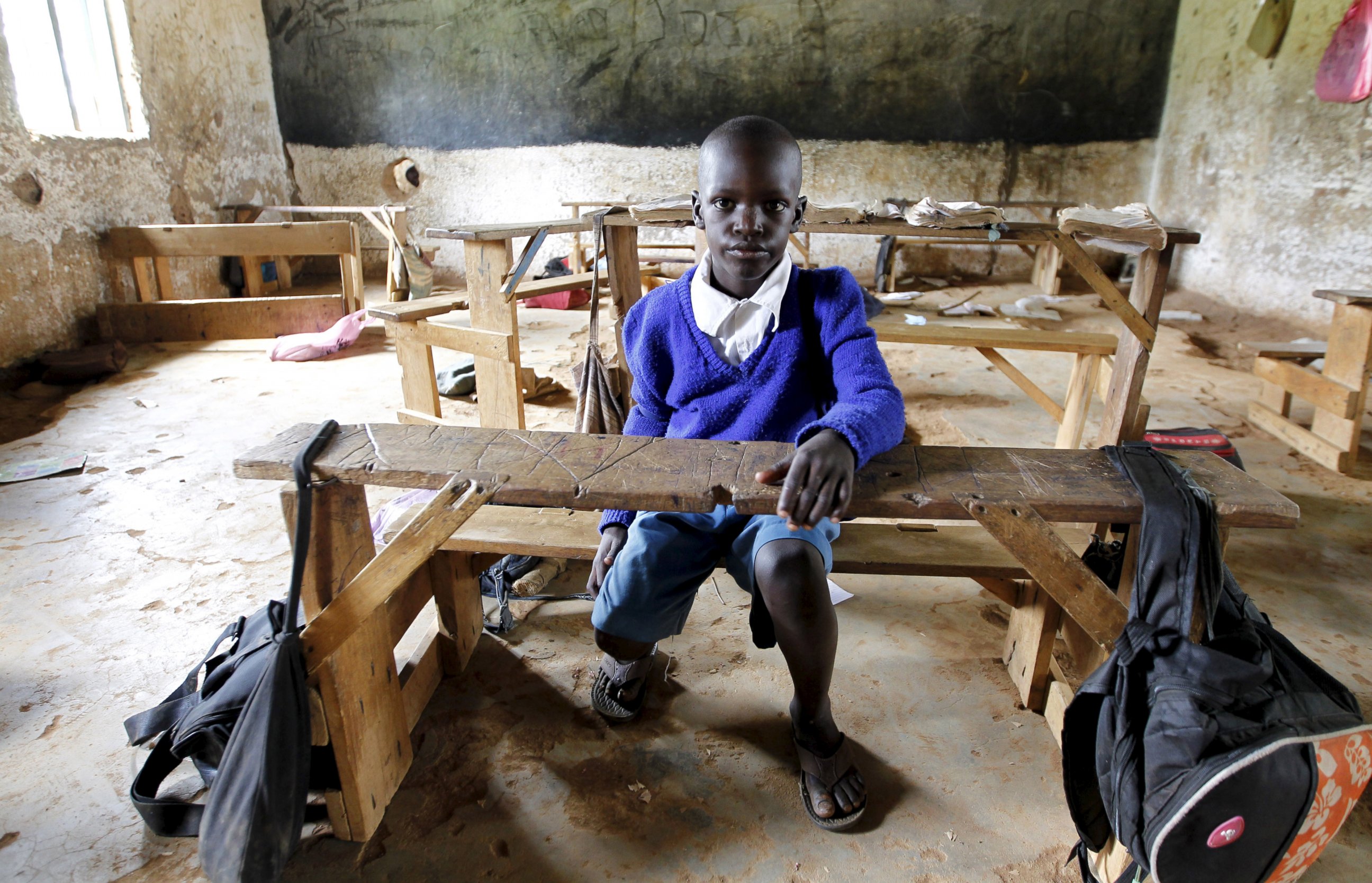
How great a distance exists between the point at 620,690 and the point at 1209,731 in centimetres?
119

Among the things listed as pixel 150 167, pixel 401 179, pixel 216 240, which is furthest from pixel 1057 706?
pixel 401 179

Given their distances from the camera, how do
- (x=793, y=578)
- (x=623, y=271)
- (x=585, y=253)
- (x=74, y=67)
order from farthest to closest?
(x=585, y=253), (x=74, y=67), (x=623, y=271), (x=793, y=578)

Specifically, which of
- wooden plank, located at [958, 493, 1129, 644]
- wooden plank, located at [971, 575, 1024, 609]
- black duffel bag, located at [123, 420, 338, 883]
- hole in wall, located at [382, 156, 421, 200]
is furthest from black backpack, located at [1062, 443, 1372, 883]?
hole in wall, located at [382, 156, 421, 200]

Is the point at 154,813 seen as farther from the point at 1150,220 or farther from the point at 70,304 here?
the point at 70,304

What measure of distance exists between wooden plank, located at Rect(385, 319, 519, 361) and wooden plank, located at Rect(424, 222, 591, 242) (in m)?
0.36

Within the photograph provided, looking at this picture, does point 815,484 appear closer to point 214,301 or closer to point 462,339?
point 462,339

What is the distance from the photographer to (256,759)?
1.26m

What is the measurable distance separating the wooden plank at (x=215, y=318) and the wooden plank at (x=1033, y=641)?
18.6 feet

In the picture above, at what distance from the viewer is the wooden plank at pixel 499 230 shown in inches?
103

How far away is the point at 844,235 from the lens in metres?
8.44

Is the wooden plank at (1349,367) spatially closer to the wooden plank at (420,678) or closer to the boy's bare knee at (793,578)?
the boy's bare knee at (793,578)

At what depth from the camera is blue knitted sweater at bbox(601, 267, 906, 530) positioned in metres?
1.55

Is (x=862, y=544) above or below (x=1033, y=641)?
above

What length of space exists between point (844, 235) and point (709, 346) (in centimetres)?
734
